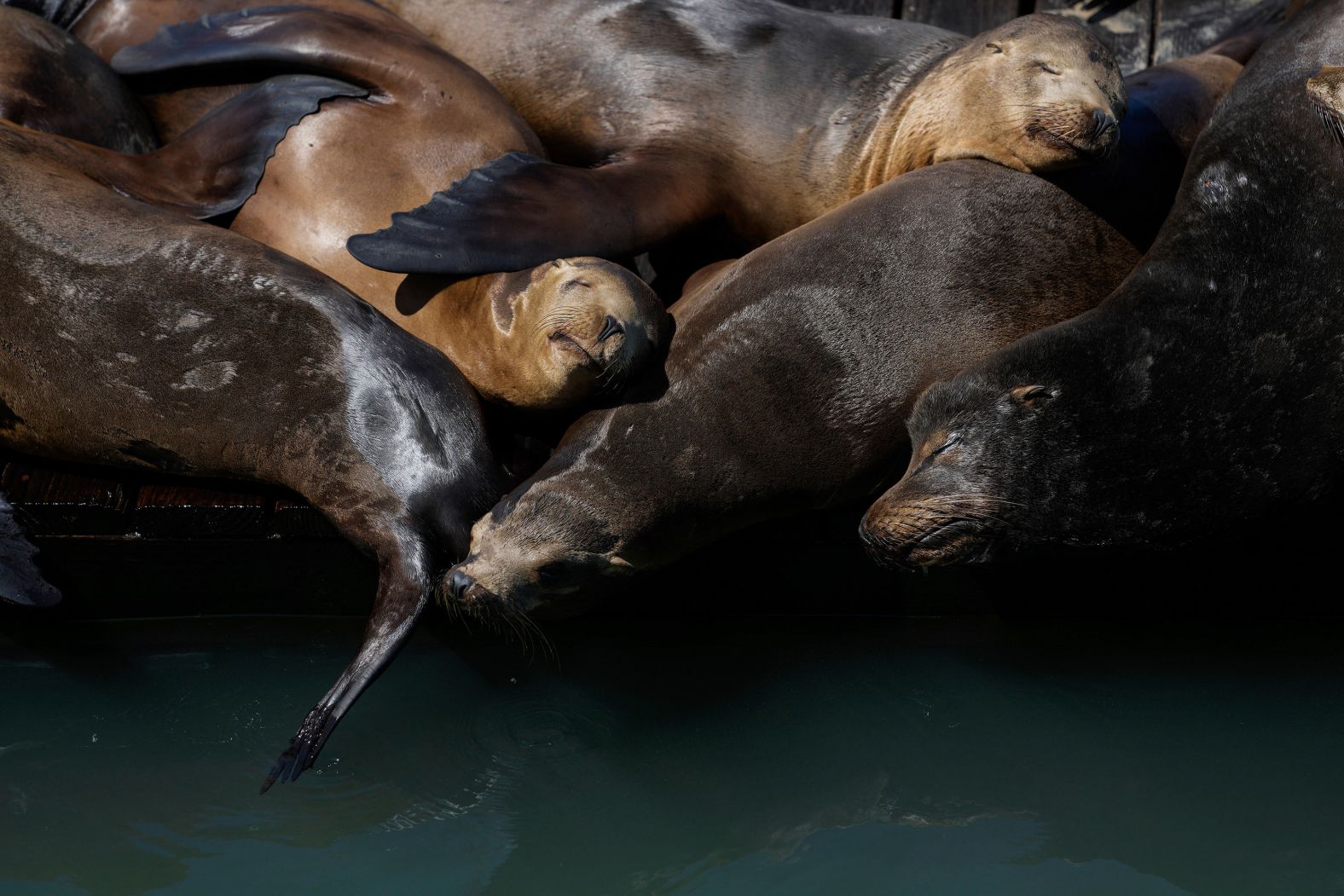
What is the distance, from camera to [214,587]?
3125 millimetres

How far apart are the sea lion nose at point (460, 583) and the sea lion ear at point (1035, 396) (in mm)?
1207

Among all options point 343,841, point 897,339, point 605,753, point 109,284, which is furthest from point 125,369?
point 897,339

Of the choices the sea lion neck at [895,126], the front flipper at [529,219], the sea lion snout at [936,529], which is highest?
the sea lion neck at [895,126]

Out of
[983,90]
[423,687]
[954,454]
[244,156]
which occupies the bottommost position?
[423,687]

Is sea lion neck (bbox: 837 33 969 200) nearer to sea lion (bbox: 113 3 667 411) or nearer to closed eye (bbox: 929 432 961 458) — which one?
sea lion (bbox: 113 3 667 411)

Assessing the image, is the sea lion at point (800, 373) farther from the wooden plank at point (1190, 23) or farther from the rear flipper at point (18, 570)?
the wooden plank at point (1190, 23)

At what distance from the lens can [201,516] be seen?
9.91ft

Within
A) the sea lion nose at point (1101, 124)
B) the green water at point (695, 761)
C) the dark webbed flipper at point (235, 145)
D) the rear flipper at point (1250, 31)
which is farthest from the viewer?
the rear flipper at point (1250, 31)

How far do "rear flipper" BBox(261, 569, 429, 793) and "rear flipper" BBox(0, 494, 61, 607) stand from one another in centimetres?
65

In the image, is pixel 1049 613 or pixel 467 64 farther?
pixel 467 64

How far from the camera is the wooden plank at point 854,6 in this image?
16.2 feet

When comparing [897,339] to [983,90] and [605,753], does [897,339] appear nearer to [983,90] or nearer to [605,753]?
[983,90]

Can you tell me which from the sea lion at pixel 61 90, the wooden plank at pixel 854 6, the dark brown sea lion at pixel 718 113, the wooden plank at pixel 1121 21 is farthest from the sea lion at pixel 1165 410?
the sea lion at pixel 61 90

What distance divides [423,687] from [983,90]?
2.06 metres
